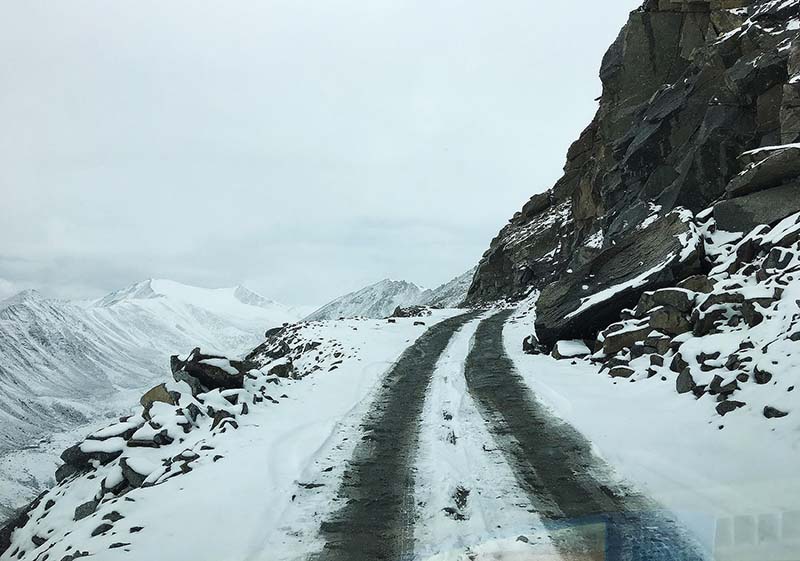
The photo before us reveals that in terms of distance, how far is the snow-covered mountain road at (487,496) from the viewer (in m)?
5.00

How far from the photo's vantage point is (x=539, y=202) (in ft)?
210

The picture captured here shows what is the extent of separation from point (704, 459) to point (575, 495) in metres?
2.04

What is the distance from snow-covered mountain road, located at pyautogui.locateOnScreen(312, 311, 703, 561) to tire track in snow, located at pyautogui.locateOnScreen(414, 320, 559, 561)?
16 mm

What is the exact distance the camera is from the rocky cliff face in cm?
1523

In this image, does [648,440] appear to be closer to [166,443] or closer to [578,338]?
[578,338]

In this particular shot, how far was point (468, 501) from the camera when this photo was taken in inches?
245

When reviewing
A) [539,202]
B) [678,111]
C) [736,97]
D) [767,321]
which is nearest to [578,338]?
[767,321]

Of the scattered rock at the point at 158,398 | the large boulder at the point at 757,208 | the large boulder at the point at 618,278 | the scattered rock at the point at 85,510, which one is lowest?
the scattered rock at the point at 85,510

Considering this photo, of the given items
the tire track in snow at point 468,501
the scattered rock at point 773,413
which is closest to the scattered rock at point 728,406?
the scattered rock at point 773,413

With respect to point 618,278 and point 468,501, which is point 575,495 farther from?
point 618,278

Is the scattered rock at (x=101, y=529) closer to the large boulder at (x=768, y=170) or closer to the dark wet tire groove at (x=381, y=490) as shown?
the dark wet tire groove at (x=381, y=490)

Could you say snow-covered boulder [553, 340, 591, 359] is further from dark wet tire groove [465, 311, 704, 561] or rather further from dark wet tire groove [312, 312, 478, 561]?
dark wet tire groove [312, 312, 478, 561]

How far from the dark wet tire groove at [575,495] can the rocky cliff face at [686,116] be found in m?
6.87

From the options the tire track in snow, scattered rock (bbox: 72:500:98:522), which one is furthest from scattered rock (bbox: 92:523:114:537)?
the tire track in snow
